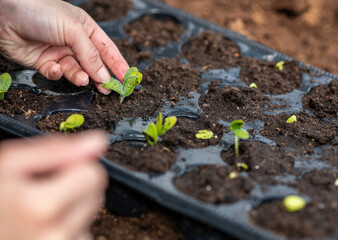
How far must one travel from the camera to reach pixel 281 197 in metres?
1.35

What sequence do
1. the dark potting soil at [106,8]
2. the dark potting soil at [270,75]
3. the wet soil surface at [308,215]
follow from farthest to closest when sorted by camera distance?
the dark potting soil at [106,8] → the dark potting soil at [270,75] → the wet soil surface at [308,215]

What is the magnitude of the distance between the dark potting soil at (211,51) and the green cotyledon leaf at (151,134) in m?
0.75

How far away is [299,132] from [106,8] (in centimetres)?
174

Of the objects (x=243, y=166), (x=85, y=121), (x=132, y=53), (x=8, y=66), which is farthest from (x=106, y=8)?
(x=243, y=166)

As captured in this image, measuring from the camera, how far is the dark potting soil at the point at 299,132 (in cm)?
170

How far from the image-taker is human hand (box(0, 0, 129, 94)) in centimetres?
174

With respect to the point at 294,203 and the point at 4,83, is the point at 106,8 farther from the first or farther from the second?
the point at 294,203

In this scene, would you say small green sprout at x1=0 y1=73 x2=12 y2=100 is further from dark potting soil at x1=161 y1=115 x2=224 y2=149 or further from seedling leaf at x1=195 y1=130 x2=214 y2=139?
seedling leaf at x1=195 y1=130 x2=214 y2=139

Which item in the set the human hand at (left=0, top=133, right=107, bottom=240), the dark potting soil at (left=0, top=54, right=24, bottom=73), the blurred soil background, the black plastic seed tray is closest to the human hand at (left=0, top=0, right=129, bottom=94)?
the black plastic seed tray

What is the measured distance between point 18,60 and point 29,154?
1.18 metres

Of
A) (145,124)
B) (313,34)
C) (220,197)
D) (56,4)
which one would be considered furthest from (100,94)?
(313,34)

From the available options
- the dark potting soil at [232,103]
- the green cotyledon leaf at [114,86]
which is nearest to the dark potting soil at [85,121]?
the green cotyledon leaf at [114,86]

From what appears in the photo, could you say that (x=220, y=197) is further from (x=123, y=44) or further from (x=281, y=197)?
(x=123, y=44)

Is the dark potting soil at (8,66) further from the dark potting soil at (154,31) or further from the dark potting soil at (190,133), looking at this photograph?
the dark potting soil at (190,133)
